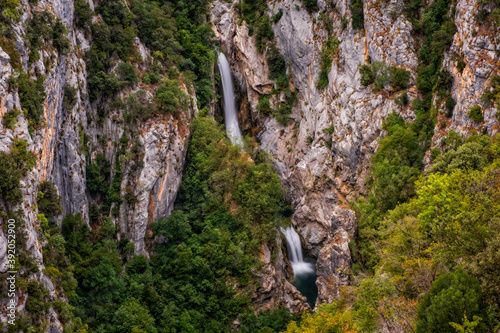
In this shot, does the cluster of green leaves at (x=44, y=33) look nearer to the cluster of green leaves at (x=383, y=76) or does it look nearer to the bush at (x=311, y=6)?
the cluster of green leaves at (x=383, y=76)

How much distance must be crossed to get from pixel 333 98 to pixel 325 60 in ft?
18.4

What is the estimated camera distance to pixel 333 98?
4578cm

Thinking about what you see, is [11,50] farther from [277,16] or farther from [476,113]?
[277,16]

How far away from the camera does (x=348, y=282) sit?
34.7 m

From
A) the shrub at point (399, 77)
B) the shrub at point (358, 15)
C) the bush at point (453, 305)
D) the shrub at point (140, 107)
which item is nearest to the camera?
the bush at point (453, 305)

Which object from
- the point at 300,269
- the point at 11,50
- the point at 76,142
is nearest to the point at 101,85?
the point at 76,142

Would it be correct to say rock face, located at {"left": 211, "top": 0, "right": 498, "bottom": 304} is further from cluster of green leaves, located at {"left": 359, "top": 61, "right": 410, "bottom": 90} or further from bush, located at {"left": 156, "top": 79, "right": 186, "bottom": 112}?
bush, located at {"left": 156, "top": 79, "right": 186, "bottom": 112}

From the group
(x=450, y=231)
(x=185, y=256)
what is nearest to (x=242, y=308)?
(x=185, y=256)

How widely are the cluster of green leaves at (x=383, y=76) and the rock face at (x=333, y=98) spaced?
0.60 m

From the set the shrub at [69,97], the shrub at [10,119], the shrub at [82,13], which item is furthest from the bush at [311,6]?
the shrub at [10,119]

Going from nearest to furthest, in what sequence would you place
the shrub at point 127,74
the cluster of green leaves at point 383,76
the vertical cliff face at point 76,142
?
1. the vertical cliff face at point 76,142
2. the shrub at point 127,74
3. the cluster of green leaves at point 383,76

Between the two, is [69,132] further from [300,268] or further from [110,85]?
[300,268]

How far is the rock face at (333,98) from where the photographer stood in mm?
32250

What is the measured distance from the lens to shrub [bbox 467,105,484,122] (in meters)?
29.0
